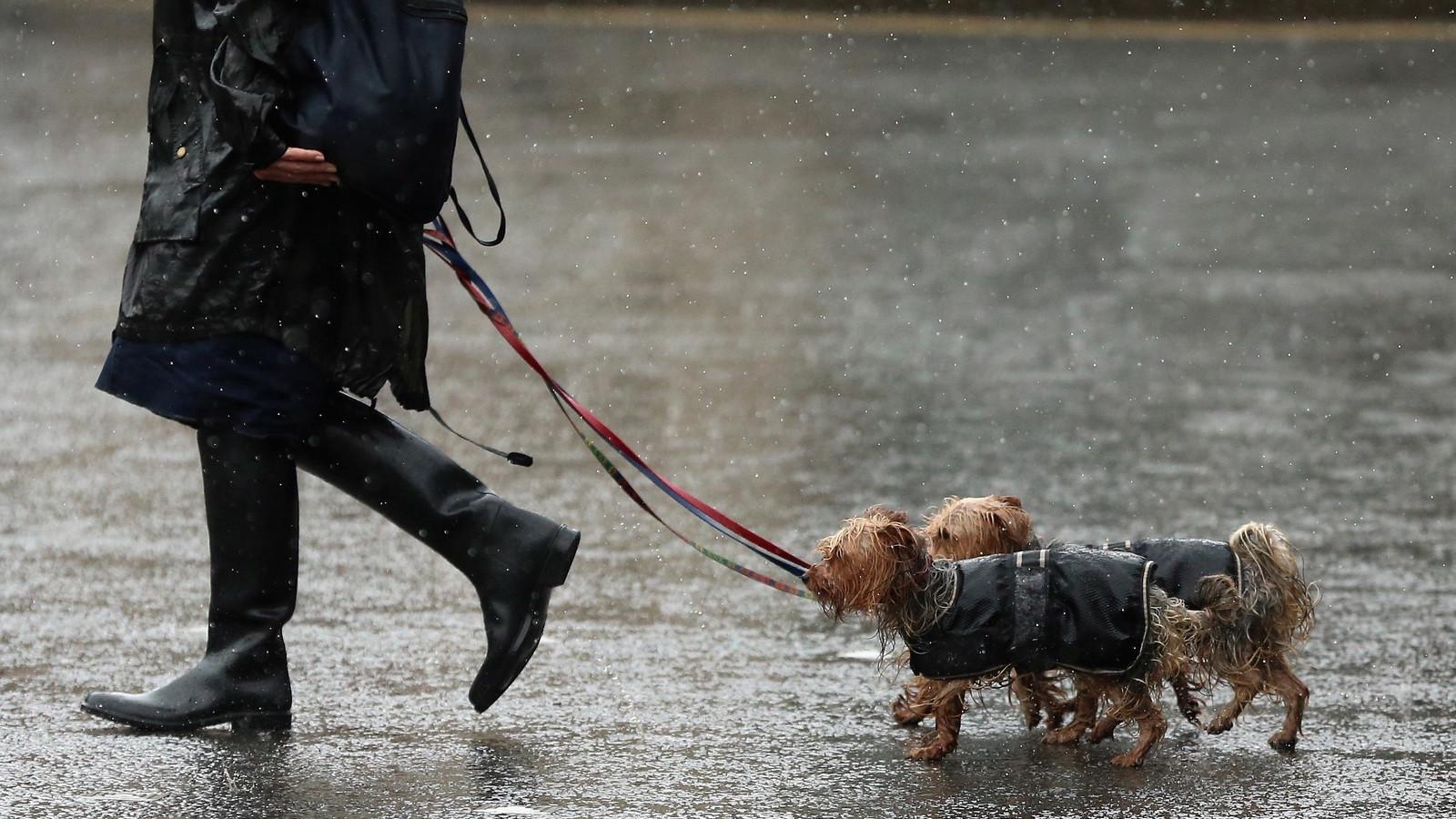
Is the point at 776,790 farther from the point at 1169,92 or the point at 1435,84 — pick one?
the point at 1435,84

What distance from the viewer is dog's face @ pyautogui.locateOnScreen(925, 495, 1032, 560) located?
477cm

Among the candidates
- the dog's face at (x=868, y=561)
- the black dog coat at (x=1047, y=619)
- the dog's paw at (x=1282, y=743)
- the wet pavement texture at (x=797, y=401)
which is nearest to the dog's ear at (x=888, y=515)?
the dog's face at (x=868, y=561)

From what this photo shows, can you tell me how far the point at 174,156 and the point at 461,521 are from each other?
3.52 ft

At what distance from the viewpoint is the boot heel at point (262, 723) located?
181 inches

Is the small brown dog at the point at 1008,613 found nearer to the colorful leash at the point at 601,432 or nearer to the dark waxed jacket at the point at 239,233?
the colorful leash at the point at 601,432

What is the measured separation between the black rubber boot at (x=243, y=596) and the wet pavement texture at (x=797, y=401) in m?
0.10

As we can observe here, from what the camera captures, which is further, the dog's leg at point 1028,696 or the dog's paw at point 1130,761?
the dog's leg at point 1028,696

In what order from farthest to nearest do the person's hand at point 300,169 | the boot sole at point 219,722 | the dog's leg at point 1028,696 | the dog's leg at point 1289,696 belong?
the dog's leg at point 1028,696 < the dog's leg at point 1289,696 < the boot sole at point 219,722 < the person's hand at point 300,169

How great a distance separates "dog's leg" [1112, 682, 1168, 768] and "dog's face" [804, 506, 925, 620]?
0.56 m

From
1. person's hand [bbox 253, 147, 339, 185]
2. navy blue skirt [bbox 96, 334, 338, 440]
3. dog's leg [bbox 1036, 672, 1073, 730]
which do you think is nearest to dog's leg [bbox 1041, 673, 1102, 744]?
dog's leg [bbox 1036, 672, 1073, 730]

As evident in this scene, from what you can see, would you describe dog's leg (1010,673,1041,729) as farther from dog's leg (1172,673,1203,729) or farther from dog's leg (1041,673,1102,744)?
dog's leg (1172,673,1203,729)

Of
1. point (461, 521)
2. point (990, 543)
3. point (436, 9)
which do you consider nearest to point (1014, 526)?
point (990, 543)

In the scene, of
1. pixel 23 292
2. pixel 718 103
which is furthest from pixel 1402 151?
pixel 23 292

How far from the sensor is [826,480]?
24.6 feet
